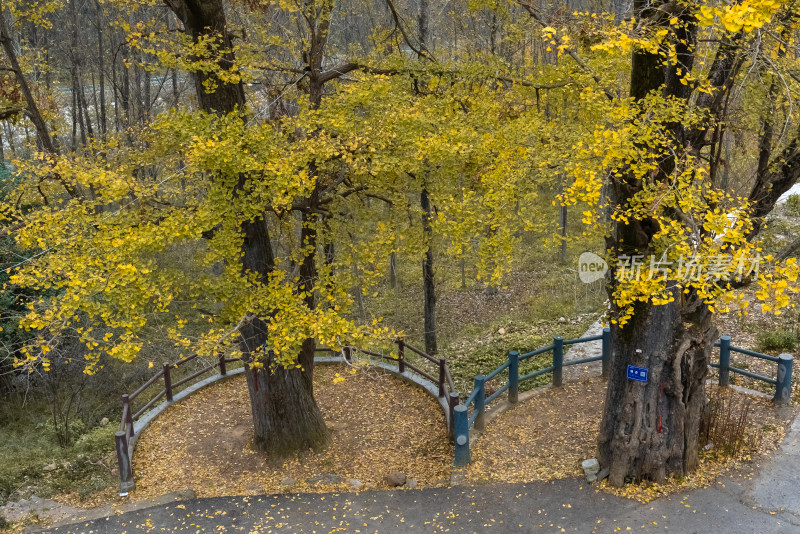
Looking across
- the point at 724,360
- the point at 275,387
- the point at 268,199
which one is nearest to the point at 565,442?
the point at 724,360

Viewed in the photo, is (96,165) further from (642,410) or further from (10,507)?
(642,410)

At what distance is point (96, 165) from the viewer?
265 inches

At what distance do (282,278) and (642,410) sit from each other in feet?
15.1

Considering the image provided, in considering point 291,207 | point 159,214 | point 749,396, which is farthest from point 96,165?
point 749,396

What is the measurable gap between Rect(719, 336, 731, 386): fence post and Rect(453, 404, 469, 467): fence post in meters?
4.06

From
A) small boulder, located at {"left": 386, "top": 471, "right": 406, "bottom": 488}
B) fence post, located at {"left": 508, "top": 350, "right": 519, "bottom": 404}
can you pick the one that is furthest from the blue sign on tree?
small boulder, located at {"left": 386, "top": 471, "right": 406, "bottom": 488}

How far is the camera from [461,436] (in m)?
7.29

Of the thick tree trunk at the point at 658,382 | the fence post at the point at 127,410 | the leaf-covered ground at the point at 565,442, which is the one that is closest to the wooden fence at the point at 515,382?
the leaf-covered ground at the point at 565,442

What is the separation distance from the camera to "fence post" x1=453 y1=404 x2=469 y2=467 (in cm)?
730

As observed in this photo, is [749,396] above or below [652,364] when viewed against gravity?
below

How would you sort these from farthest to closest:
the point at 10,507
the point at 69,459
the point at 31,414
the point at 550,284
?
the point at 550,284 → the point at 31,414 → the point at 69,459 → the point at 10,507

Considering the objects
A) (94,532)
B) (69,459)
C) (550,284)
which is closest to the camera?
(94,532)

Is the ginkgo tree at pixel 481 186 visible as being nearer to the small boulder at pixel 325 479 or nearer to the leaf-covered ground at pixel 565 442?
the leaf-covered ground at pixel 565 442

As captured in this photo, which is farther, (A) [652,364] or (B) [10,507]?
(B) [10,507]
